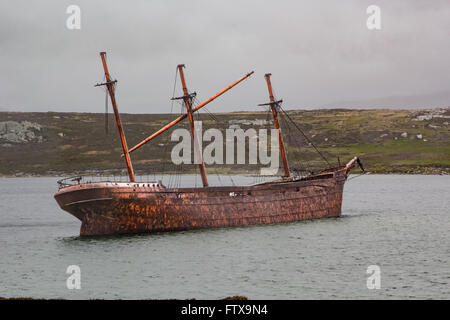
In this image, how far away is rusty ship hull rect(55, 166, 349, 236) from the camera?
135 feet

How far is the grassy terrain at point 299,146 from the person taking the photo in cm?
14188

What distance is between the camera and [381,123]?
17550 centimetres

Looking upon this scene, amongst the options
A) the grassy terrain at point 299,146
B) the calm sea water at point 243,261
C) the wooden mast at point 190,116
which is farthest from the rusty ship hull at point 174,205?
the grassy terrain at point 299,146

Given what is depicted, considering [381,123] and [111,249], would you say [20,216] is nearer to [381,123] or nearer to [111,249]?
[111,249]

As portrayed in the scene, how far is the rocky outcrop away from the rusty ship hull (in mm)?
141032

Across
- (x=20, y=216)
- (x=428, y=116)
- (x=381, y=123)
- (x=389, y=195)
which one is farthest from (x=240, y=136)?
(x=20, y=216)

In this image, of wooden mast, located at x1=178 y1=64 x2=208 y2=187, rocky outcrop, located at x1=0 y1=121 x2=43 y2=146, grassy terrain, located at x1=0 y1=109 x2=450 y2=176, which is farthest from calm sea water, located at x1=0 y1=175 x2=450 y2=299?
rocky outcrop, located at x1=0 y1=121 x2=43 y2=146

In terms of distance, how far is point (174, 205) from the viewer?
140ft

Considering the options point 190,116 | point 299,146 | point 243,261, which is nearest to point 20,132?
point 299,146

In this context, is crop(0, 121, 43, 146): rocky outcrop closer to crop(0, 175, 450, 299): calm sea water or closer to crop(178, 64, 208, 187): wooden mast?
crop(0, 175, 450, 299): calm sea water

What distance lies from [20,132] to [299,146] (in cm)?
8360

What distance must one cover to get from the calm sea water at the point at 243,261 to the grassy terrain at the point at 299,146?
278 ft

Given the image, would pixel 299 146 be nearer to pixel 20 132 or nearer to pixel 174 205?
pixel 20 132
